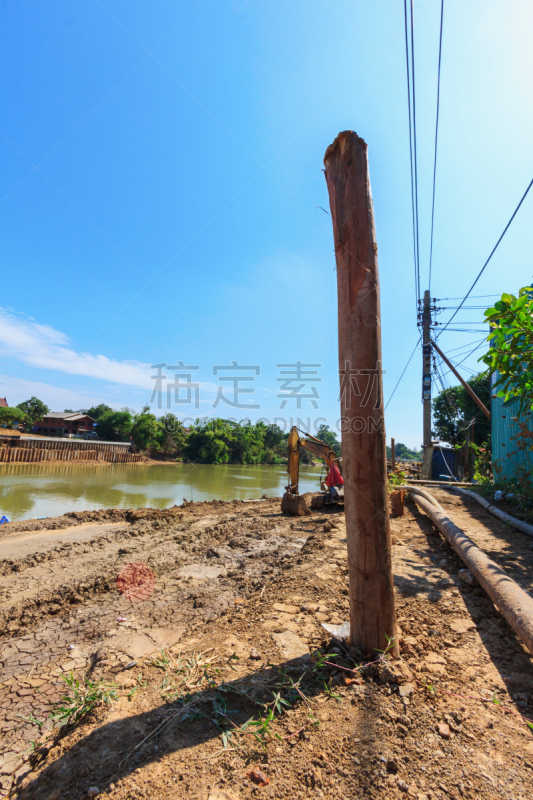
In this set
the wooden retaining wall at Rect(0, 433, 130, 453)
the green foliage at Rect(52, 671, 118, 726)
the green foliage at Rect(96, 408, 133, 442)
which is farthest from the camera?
the green foliage at Rect(96, 408, 133, 442)

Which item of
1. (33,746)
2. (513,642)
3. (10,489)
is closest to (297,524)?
(513,642)

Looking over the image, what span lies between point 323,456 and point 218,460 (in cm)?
4199

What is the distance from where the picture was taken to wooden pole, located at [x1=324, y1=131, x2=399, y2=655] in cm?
209

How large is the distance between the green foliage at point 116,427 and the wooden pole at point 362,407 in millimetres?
57002

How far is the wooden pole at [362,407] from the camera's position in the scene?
6.86 ft

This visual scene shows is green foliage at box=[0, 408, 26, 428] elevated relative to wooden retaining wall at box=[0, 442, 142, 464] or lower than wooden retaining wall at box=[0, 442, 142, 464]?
elevated

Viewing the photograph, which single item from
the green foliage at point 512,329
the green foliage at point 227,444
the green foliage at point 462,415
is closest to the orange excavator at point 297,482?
the green foliage at point 512,329

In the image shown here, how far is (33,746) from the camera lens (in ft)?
6.17

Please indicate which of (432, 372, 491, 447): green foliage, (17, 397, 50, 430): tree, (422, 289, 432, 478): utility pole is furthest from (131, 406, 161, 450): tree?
(422, 289, 432, 478): utility pole

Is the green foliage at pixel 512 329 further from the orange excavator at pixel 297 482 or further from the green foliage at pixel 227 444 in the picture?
the green foliage at pixel 227 444

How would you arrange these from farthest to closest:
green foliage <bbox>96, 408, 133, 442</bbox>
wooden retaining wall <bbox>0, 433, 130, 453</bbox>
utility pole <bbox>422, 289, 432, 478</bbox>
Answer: green foliage <bbox>96, 408, 133, 442</bbox> → wooden retaining wall <bbox>0, 433, 130, 453</bbox> → utility pole <bbox>422, 289, 432, 478</bbox>

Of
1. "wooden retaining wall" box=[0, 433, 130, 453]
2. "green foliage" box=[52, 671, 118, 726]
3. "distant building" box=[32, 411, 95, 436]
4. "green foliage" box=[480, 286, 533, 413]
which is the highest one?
"distant building" box=[32, 411, 95, 436]

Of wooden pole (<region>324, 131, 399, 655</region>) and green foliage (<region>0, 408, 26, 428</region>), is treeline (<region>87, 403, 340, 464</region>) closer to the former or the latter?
green foliage (<region>0, 408, 26, 428</region>)

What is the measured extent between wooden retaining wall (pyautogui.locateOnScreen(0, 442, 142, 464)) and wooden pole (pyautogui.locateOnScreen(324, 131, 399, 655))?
37.4 metres
